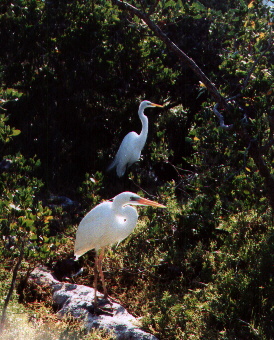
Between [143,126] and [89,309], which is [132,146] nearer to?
[143,126]

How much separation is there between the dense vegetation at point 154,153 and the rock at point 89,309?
18cm

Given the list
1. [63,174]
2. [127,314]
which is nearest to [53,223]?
[63,174]

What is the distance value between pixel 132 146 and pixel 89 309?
3.49 metres

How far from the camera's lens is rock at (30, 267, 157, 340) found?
4.35 m

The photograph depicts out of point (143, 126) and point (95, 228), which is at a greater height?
point (143, 126)

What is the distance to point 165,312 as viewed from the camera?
4.57m

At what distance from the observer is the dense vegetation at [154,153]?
15.2ft

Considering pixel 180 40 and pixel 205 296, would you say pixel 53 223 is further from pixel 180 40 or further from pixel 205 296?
pixel 180 40

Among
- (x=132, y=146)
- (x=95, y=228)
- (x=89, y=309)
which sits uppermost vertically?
(x=132, y=146)

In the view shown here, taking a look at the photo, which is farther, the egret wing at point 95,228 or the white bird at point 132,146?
the white bird at point 132,146

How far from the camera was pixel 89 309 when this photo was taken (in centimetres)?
470

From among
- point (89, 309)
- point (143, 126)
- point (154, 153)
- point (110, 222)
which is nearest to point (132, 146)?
point (143, 126)

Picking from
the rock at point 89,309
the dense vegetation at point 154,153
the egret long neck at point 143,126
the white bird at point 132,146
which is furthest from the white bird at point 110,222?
the egret long neck at point 143,126

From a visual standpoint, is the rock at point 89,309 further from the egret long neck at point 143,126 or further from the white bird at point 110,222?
the egret long neck at point 143,126
